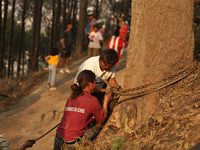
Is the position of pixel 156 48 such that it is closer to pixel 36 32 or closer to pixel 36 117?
pixel 36 117

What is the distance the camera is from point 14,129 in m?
5.98

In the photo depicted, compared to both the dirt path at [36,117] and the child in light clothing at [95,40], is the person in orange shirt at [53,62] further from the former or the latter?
the child in light clothing at [95,40]

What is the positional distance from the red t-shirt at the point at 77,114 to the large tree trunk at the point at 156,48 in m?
0.42

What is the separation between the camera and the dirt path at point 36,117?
5.44m

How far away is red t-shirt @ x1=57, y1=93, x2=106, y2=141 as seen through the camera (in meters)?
3.53

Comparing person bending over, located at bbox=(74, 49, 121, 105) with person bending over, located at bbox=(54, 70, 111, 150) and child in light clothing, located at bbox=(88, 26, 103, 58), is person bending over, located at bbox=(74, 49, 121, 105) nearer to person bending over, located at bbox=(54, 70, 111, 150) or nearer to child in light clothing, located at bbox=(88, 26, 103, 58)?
person bending over, located at bbox=(54, 70, 111, 150)

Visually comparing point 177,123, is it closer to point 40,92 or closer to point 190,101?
point 190,101

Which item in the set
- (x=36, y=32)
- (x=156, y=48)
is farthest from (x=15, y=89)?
(x=156, y=48)

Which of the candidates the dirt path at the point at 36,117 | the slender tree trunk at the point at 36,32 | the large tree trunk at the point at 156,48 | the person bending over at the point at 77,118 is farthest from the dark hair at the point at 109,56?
the slender tree trunk at the point at 36,32

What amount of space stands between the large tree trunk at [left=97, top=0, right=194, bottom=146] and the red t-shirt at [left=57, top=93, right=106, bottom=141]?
0.42 metres

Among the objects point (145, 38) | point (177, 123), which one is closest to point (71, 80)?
point (145, 38)

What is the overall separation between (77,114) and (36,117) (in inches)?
135

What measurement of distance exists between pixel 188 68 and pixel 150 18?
997 mm

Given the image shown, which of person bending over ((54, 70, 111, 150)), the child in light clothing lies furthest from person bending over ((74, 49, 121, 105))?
the child in light clothing
